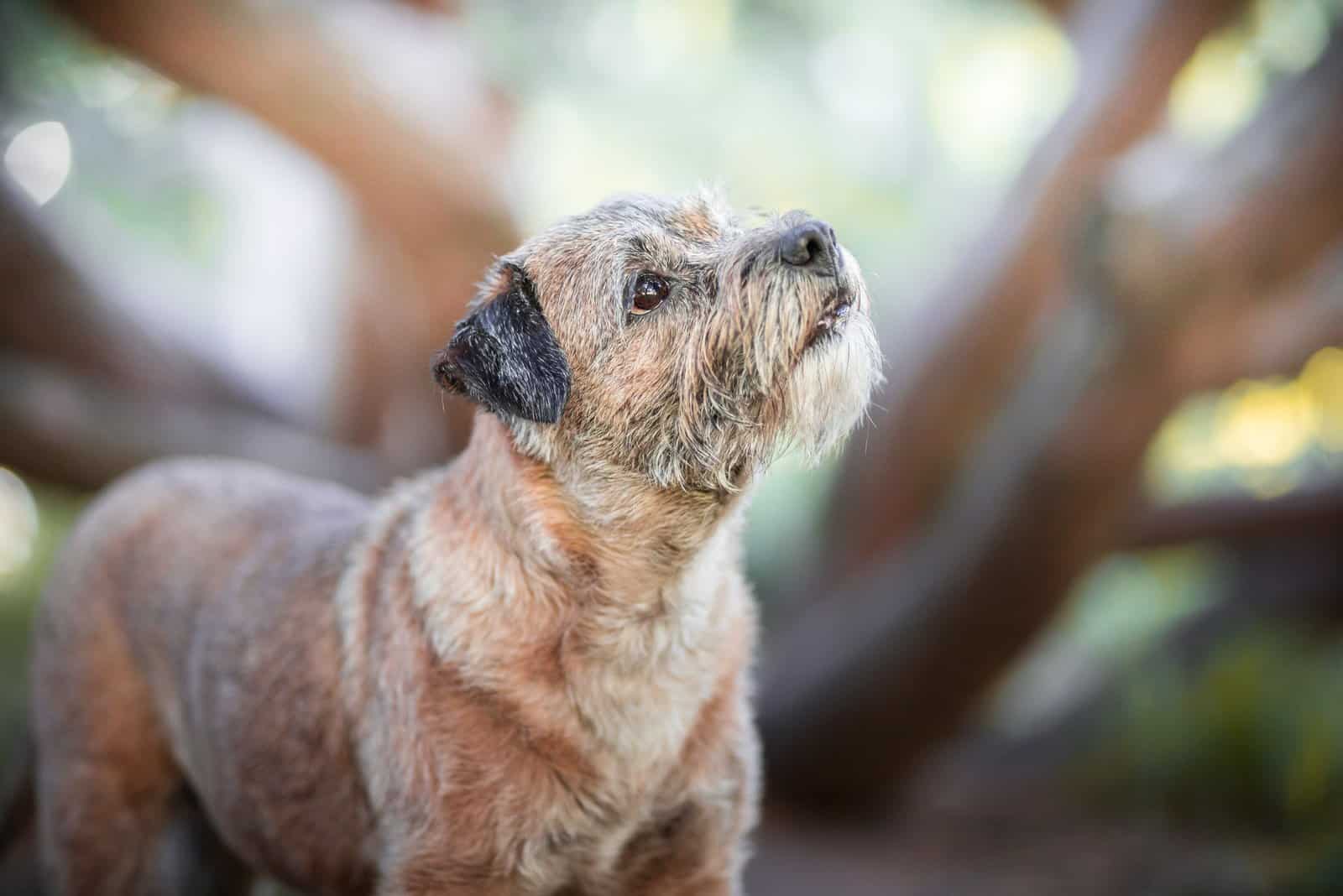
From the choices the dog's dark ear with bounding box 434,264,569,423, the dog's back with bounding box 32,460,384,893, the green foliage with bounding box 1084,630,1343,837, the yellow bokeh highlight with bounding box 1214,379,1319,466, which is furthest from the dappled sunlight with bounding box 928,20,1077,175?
the dog's back with bounding box 32,460,384,893

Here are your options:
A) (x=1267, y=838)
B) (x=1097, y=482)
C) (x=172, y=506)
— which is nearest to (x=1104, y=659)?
(x=1267, y=838)

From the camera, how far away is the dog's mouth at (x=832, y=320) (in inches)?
118

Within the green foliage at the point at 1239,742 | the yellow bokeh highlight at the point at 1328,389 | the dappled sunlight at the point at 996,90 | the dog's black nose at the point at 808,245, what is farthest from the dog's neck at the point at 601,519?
the dappled sunlight at the point at 996,90

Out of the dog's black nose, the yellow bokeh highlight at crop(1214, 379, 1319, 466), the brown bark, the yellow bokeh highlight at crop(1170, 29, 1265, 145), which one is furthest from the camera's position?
the yellow bokeh highlight at crop(1214, 379, 1319, 466)

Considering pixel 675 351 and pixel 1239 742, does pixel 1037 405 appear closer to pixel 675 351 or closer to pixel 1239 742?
pixel 1239 742

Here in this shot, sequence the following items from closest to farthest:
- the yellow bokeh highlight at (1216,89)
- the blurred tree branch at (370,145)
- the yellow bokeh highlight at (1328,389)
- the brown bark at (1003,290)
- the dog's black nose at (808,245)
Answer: the dog's black nose at (808,245)
the blurred tree branch at (370,145)
the brown bark at (1003,290)
the yellow bokeh highlight at (1216,89)
the yellow bokeh highlight at (1328,389)

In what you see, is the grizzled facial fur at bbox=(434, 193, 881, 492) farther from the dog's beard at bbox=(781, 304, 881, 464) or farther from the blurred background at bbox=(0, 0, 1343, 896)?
the blurred background at bbox=(0, 0, 1343, 896)

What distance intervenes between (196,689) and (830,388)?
7.41 ft

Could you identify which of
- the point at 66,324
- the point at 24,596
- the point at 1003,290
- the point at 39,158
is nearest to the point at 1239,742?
the point at 1003,290

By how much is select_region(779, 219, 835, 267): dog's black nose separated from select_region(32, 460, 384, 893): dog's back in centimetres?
172

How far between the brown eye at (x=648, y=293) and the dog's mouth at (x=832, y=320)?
0.42 meters

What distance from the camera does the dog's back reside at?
11.2 feet

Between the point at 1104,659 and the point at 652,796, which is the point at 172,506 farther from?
the point at 1104,659

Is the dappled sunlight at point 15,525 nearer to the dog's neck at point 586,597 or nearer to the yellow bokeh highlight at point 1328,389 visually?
the dog's neck at point 586,597
